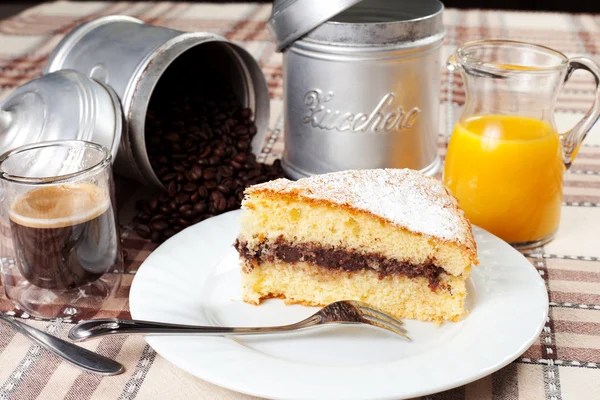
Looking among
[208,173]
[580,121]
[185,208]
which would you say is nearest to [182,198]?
[185,208]

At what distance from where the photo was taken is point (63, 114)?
2.33 metres

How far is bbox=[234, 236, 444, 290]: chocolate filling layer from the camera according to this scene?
6.40 feet

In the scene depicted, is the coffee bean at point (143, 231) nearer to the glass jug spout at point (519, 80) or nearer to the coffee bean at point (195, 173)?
the coffee bean at point (195, 173)

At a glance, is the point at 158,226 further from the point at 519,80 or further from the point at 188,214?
the point at 519,80

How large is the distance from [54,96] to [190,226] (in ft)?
2.18

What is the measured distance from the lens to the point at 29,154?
2066mm

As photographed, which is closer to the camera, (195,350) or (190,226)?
(195,350)

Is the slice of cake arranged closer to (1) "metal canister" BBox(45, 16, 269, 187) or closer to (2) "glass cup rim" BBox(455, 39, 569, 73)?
(2) "glass cup rim" BBox(455, 39, 569, 73)

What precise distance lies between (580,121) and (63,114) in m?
1.75

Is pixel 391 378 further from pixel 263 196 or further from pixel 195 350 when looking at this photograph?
pixel 263 196

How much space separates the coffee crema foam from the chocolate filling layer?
0.46 metres

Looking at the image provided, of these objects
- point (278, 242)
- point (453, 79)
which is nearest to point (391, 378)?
point (278, 242)

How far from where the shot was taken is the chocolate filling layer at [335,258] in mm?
1952

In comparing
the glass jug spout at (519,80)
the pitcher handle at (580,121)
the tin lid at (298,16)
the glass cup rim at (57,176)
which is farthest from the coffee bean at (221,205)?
the pitcher handle at (580,121)
